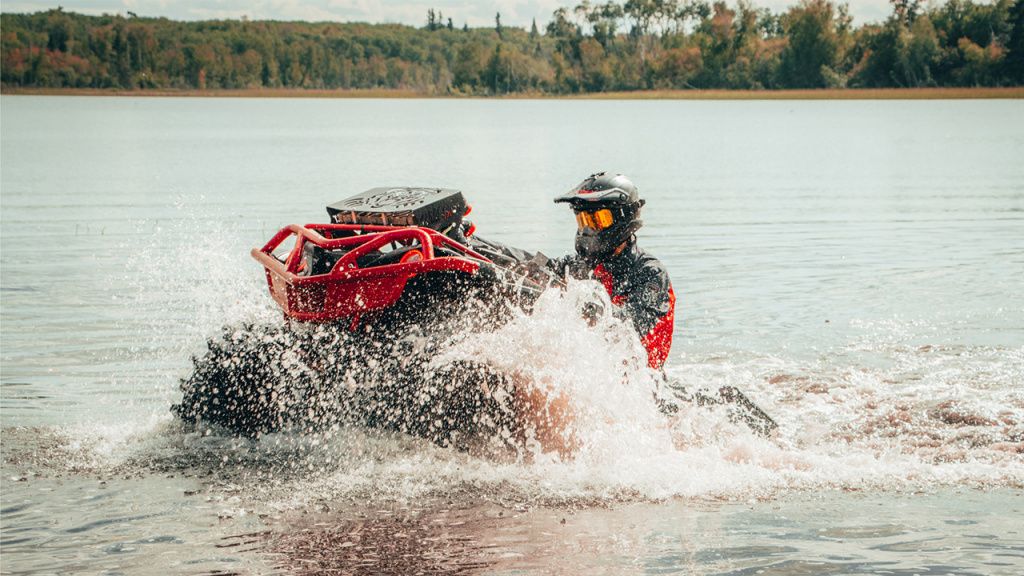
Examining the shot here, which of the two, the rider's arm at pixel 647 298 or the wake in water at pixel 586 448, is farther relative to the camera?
the rider's arm at pixel 647 298

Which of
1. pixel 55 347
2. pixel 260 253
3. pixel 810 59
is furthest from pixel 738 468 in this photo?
pixel 810 59

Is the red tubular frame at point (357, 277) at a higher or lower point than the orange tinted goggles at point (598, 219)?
lower

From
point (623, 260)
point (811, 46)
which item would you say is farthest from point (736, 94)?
point (623, 260)

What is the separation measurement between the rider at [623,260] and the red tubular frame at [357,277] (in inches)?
31.0

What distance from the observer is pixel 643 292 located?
24.3 ft

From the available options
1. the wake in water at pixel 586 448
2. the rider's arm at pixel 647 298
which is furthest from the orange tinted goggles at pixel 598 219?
the wake in water at pixel 586 448

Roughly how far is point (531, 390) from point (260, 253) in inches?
74.1

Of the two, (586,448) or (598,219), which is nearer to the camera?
(598,219)

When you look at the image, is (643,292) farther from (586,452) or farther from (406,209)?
(406,209)

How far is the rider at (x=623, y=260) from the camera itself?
737 cm

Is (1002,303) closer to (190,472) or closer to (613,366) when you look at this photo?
(613,366)

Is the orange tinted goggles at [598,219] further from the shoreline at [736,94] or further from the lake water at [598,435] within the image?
the shoreline at [736,94]

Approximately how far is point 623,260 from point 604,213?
12.8 inches

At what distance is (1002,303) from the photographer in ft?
44.1
